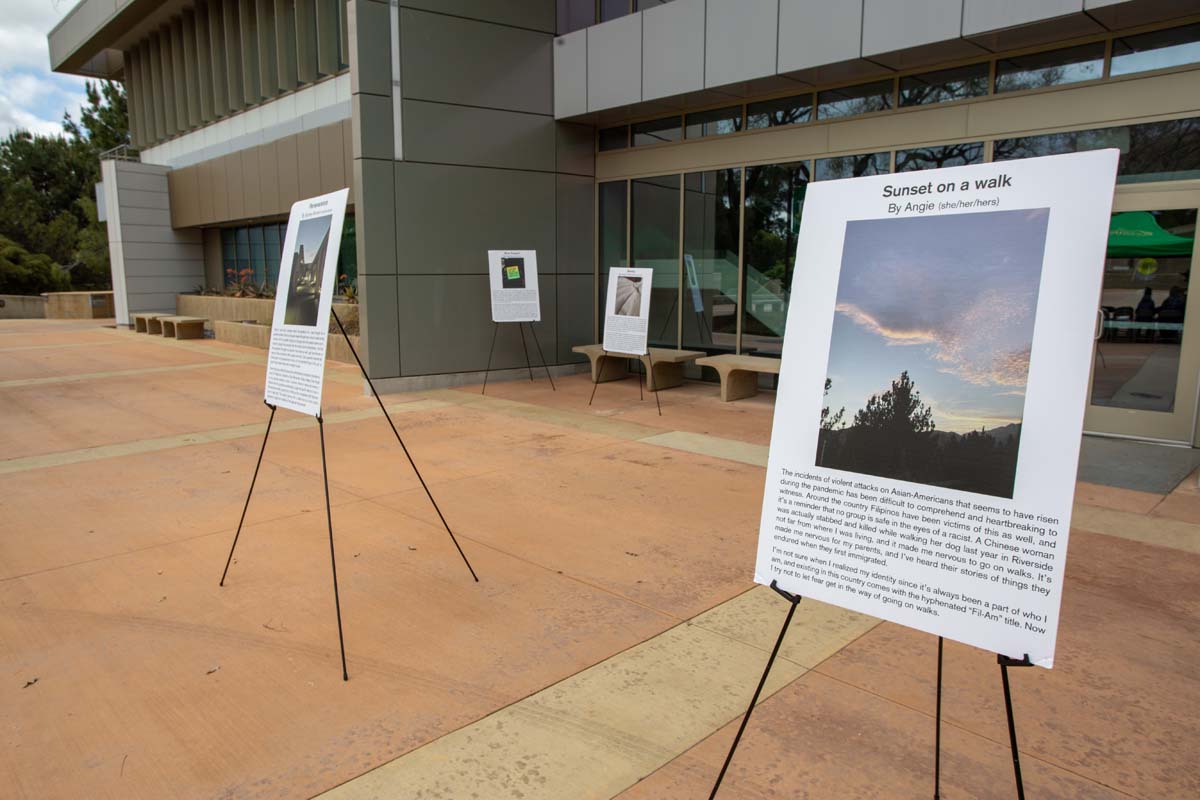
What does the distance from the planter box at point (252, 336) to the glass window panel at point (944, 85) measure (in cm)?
1088

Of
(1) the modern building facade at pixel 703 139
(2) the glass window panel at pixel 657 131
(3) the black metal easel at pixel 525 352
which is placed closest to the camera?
(1) the modern building facade at pixel 703 139

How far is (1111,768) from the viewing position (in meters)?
2.89

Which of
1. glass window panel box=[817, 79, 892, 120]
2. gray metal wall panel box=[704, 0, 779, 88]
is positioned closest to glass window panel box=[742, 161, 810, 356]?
glass window panel box=[817, 79, 892, 120]

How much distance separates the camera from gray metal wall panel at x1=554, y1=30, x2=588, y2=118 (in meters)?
12.3

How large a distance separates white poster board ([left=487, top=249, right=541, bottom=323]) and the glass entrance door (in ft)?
23.9

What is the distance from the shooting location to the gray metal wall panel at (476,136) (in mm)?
11453

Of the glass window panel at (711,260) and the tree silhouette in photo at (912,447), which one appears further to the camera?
the glass window panel at (711,260)

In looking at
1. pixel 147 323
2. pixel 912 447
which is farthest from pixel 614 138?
pixel 147 323

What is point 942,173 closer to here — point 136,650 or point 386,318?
point 136,650

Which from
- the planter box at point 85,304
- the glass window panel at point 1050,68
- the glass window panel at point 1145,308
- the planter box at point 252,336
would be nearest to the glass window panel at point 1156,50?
the glass window panel at point 1050,68

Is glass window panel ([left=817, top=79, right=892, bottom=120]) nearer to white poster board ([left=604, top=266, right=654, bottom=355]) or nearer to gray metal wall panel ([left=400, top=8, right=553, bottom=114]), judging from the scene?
white poster board ([left=604, top=266, right=654, bottom=355])

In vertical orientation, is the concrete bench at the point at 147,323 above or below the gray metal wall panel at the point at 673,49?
below

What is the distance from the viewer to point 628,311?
398 inches

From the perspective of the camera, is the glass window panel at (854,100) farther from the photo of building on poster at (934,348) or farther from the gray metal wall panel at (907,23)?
the photo of building on poster at (934,348)
